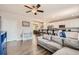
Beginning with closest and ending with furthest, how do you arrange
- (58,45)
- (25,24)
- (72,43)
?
(72,43), (58,45), (25,24)

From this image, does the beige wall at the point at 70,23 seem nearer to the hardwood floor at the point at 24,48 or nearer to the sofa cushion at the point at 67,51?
the sofa cushion at the point at 67,51

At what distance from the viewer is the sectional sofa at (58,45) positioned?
189 cm

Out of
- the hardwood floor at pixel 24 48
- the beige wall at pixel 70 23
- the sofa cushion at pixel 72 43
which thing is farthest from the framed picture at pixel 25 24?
the sofa cushion at pixel 72 43

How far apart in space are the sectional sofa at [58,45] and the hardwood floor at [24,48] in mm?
128

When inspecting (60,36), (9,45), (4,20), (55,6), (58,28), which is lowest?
(9,45)

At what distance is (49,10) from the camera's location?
202 cm

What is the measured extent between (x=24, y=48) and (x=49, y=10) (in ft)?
3.39

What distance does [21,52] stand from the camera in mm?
1998

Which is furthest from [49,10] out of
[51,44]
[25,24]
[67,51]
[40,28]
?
[67,51]

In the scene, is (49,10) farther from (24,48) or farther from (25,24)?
(24,48)

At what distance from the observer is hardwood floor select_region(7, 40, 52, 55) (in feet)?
6.51
